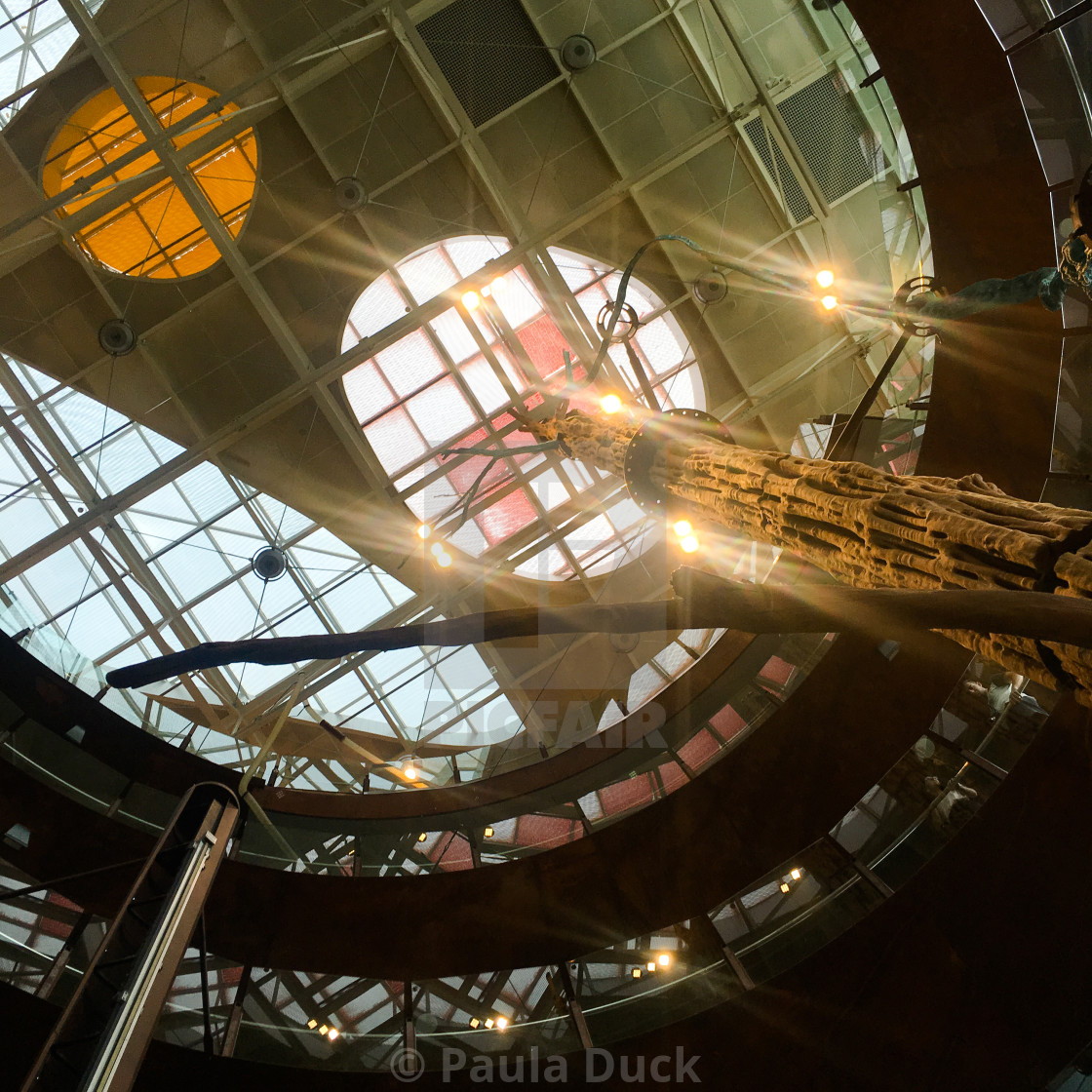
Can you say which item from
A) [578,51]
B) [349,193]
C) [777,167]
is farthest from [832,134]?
[349,193]

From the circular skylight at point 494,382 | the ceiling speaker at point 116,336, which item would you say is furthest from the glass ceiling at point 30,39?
the circular skylight at point 494,382

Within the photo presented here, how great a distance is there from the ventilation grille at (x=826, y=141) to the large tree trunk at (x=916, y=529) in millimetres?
11887

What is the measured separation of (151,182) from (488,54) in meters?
7.04

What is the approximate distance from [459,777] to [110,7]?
611 inches

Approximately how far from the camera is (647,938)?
9961 millimetres

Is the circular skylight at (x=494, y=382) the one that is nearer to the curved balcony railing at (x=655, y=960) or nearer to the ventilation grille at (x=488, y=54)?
the ventilation grille at (x=488, y=54)

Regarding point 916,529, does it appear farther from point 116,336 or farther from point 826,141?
point 116,336

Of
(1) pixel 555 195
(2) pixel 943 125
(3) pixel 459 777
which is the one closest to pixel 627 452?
(2) pixel 943 125

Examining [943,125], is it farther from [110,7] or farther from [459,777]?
[110,7]

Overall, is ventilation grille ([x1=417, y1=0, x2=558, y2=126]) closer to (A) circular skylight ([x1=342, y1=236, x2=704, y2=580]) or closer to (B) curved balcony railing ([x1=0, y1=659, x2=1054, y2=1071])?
(A) circular skylight ([x1=342, y1=236, x2=704, y2=580])

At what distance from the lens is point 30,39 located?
15344mm

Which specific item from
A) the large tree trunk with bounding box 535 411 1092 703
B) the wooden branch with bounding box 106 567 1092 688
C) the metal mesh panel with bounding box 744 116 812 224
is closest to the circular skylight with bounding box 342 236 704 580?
the metal mesh panel with bounding box 744 116 812 224

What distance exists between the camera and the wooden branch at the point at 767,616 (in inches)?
79.9

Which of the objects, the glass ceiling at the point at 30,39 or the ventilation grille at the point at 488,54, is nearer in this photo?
the glass ceiling at the point at 30,39
